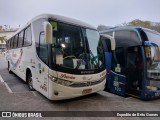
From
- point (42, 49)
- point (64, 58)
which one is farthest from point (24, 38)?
point (64, 58)

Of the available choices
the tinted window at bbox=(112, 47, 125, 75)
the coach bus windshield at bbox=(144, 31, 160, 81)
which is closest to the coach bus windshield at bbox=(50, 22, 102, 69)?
the tinted window at bbox=(112, 47, 125, 75)

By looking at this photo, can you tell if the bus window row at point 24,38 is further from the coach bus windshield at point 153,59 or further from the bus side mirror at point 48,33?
the coach bus windshield at point 153,59

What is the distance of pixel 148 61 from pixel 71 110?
3.41 meters

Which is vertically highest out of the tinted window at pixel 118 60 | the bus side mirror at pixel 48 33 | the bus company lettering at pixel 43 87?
the bus side mirror at pixel 48 33

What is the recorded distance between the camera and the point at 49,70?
4.52 metres

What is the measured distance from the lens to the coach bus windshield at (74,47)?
4672mm

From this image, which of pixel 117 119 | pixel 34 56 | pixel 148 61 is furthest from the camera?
pixel 148 61

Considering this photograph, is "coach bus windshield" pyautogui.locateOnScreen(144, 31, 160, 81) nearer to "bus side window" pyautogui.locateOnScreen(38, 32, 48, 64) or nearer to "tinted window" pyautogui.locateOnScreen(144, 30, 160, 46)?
"tinted window" pyautogui.locateOnScreen(144, 30, 160, 46)

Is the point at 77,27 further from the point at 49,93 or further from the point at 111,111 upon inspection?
the point at 111,111

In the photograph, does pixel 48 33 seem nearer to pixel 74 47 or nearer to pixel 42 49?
pixel 42 49

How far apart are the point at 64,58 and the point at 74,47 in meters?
0.61

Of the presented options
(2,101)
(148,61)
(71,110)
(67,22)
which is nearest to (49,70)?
(71,110)

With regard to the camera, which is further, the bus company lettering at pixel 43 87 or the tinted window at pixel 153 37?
the tinted window at pixel 153 37

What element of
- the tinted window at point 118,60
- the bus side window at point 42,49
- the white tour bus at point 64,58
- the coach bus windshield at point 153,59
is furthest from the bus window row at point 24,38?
the coach bus windshield at point 153,59
